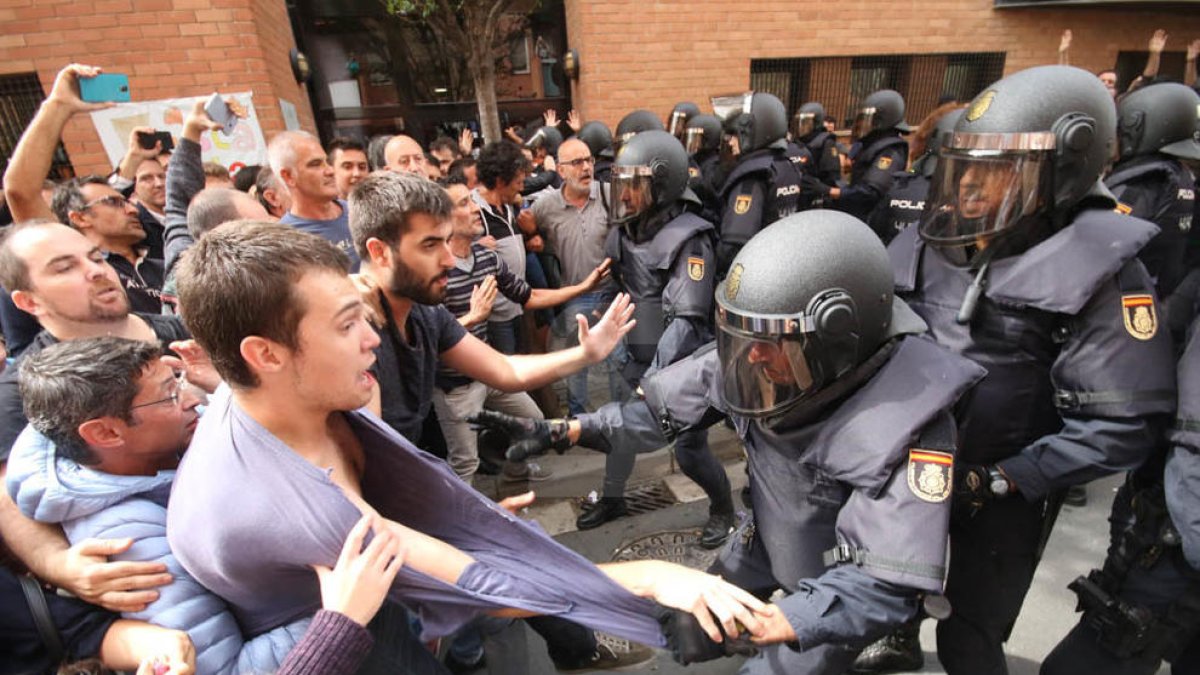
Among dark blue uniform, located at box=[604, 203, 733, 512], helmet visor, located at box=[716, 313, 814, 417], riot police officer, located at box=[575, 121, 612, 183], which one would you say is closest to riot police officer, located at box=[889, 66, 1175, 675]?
helmet visor, located at box=[716, 313, 814, 417]

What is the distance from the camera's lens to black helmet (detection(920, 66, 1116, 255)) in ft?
5.85

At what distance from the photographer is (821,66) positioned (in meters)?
9.48

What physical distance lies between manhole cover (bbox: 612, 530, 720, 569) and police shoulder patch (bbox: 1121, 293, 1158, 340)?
2.09m

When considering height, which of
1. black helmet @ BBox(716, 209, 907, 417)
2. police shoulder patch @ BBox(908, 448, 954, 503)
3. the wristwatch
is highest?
black helmet @ BBox(716, 209, 907, 417)

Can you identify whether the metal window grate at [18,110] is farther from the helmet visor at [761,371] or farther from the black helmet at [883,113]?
the black helmet at [883,113]

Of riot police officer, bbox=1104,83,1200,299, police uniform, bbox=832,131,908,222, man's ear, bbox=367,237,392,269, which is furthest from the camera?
police uniform, bbox=832,131,908,222

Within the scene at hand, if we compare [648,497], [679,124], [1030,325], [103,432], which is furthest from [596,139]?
[103,432]

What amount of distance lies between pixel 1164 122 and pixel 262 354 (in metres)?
4.80

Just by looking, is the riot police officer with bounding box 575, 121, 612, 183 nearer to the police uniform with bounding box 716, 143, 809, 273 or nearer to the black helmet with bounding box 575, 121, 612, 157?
the black helmet with bounding box 575, 121, 612, 157

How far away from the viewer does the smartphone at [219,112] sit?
3.20m

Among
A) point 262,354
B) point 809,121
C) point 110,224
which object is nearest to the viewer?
point 262,354

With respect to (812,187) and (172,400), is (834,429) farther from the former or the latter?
(812,187)

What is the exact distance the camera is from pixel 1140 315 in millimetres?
1641

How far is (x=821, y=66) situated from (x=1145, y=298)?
928cm
